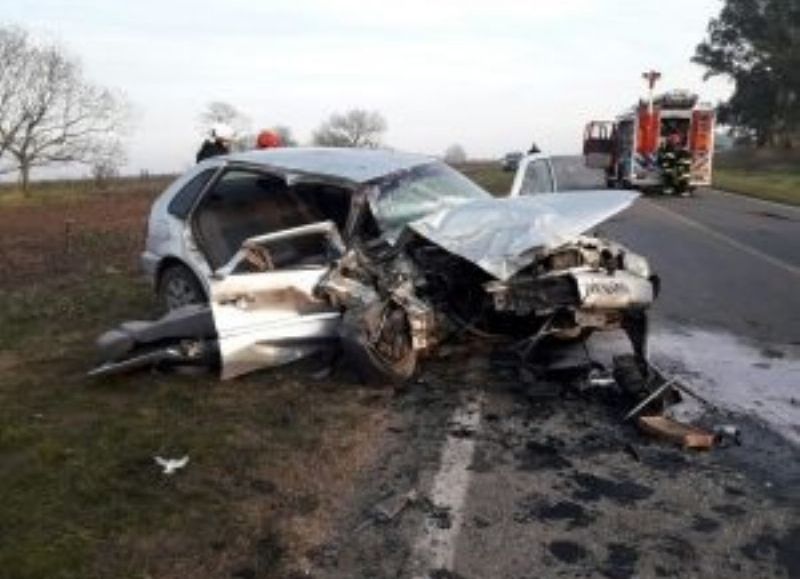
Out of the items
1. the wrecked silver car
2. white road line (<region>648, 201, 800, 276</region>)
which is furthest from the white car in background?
white road line (<region>648, 201, 800, 276</region>)

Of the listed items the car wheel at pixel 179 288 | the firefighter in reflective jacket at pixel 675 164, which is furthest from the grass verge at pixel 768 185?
the car wheel at pixel 179 288

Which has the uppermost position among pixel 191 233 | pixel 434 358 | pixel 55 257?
pixel 191 233

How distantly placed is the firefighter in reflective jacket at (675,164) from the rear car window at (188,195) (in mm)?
25161

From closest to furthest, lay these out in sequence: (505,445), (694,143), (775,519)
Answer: (775,519)
(505,445)
(694,143)

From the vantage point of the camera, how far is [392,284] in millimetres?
7777

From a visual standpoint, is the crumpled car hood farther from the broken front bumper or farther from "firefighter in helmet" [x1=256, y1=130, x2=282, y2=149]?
"firefighter in helmet" [x1=256, y1=130, x2=282, y2=149]

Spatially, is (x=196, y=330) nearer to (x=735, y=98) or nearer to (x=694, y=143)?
(x=694, y=143)

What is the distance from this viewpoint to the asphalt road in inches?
182

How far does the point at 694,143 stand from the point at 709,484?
94.5 feet

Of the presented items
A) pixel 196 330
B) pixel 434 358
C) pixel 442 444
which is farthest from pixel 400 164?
pixel 442 444

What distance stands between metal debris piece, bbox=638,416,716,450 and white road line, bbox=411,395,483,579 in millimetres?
1028

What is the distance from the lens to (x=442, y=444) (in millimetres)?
6297

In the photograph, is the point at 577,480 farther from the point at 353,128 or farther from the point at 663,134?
the point at 353,128

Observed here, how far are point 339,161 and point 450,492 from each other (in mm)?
4014
